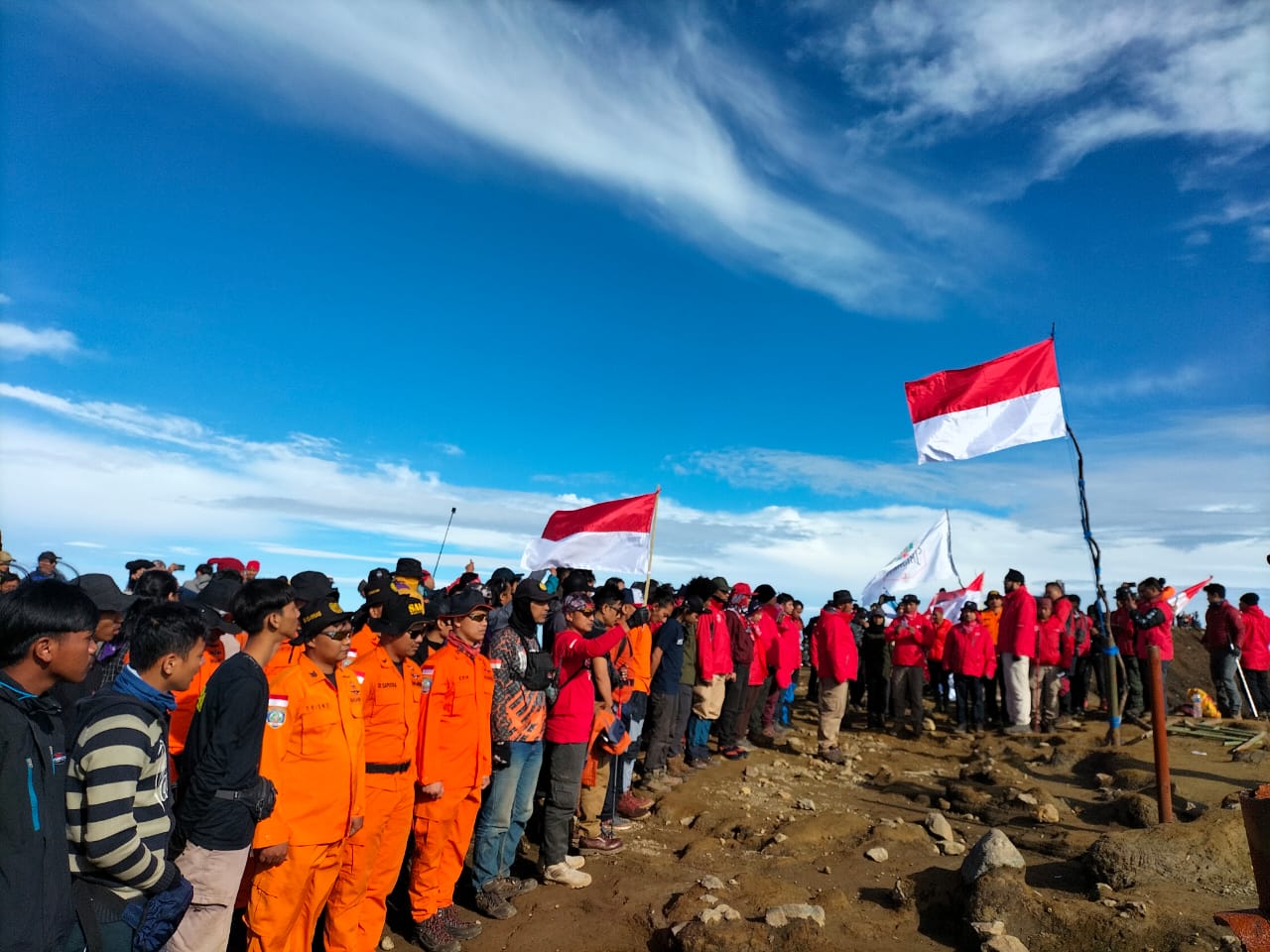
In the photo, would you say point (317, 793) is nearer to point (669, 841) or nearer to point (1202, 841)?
point (669, 841)

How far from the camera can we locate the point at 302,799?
13.1 ft

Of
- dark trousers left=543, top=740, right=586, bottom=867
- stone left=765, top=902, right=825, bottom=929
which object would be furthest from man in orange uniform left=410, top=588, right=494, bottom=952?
stone left=765, top=902, right=825, bottom=929

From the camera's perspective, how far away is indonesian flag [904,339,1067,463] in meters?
10.4

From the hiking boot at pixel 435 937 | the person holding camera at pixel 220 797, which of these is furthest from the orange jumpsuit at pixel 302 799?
the hiking boot at pixel 435 937

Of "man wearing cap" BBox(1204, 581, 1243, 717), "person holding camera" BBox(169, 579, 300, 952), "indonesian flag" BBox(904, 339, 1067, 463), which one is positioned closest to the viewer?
"person holding camera" BBox(169, 579, 300, 952)

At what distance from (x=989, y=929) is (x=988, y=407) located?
7337 millimetres

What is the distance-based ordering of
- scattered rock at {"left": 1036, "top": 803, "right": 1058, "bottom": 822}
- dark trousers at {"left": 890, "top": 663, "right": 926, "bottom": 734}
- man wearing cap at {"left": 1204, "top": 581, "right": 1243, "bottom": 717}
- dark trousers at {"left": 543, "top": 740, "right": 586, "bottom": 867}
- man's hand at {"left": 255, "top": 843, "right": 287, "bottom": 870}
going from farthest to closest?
dark trousers at {"left": 890, "top": 663, "right": 926, "bottom": 734} < man wearing cap at {"left": 1204, "top": 581, "right": 1243, "bottom": 717} < scattered rock at {"left": 1036, "top": 803, "right": 1058, "bottom": 822} < dark trousers at {"left": 543, "top": 740, "right": 586, "bottom": 867} < man's hand at {"left": 255, "top": 843, "right": 287, "bottom": 870}

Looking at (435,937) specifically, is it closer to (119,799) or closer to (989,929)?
(119,799)

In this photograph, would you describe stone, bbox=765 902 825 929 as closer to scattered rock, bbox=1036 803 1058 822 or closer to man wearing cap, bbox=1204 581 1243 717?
scattered rock, bbox=1036 803 1058 822

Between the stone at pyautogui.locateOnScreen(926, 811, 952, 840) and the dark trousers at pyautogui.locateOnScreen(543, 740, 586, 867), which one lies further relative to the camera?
the stone at pyautogui.locateOnScreen(926, 811, 952, 840)

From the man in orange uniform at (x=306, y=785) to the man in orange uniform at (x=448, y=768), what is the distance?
1101 mm

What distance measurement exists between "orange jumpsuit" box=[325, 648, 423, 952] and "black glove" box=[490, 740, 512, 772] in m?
0.81

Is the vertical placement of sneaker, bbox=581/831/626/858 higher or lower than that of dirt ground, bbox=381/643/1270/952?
lower

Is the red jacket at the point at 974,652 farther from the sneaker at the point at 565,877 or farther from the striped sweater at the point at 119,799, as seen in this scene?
the striped sweater at the point at 119,799
